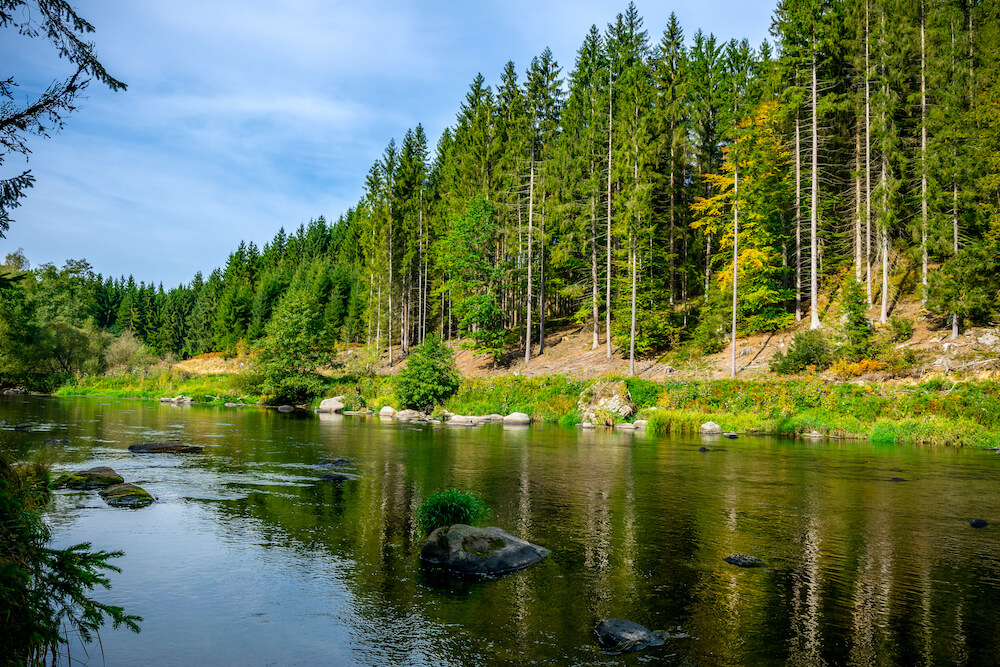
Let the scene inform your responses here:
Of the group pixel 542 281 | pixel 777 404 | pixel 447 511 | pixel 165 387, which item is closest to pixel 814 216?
pixel 777 404

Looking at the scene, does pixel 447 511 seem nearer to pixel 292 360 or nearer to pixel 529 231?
pixel 529 231

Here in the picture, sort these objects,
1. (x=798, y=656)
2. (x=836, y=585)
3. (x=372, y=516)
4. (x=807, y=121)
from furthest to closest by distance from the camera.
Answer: (x=807, y=121), (x=372, y=516), (x=836, y=585), (x=798, y=656)

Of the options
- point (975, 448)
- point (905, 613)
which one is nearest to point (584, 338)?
point (975, 448)

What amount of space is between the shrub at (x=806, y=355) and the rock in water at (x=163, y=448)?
31.9m

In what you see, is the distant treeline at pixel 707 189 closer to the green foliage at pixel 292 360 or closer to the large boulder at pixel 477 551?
the green foliage at pixel 292 360

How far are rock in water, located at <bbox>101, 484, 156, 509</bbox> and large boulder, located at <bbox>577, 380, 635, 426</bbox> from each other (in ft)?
91.9

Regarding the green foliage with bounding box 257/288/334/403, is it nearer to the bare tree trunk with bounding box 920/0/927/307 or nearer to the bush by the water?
the bush by the water

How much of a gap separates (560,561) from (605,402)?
29.3 metres

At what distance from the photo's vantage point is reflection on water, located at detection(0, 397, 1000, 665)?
7.38 metres

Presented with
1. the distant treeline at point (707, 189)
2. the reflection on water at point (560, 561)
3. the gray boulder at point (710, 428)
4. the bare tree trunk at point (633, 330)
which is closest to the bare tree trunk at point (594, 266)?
the distant treeline at point (707, 189)

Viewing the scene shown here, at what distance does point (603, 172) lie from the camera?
50688mm

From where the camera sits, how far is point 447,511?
12172mm

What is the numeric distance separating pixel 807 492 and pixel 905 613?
357 inches

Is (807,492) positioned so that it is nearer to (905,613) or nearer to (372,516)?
(905,613)
